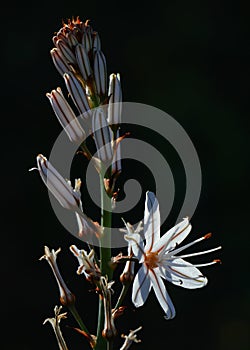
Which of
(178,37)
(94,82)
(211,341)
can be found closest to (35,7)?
(178,37)

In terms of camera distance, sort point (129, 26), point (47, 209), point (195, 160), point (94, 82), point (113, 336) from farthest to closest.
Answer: point (129, 26)
point (47, 209)
point (195, 160)
point (94, 82)
point (113, 336)

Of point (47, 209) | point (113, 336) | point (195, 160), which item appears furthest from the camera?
point (47, 209)

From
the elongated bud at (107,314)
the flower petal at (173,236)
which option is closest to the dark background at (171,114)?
the flower petal at (173,236)

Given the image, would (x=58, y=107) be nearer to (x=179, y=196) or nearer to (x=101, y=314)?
(x=101, y=314)

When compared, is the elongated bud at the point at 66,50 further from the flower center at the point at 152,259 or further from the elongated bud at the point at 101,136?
the flower center at the point at 152,259

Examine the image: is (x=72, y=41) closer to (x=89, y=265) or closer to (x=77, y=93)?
(x=77, y=93)

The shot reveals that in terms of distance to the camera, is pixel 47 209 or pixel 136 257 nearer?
pixel 136 257

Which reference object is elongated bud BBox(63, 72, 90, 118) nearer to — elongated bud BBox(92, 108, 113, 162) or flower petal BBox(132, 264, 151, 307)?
elongated bud BBox(92, 108, 113, 162)

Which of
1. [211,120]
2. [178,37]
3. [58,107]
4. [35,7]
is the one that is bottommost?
[58,107]
